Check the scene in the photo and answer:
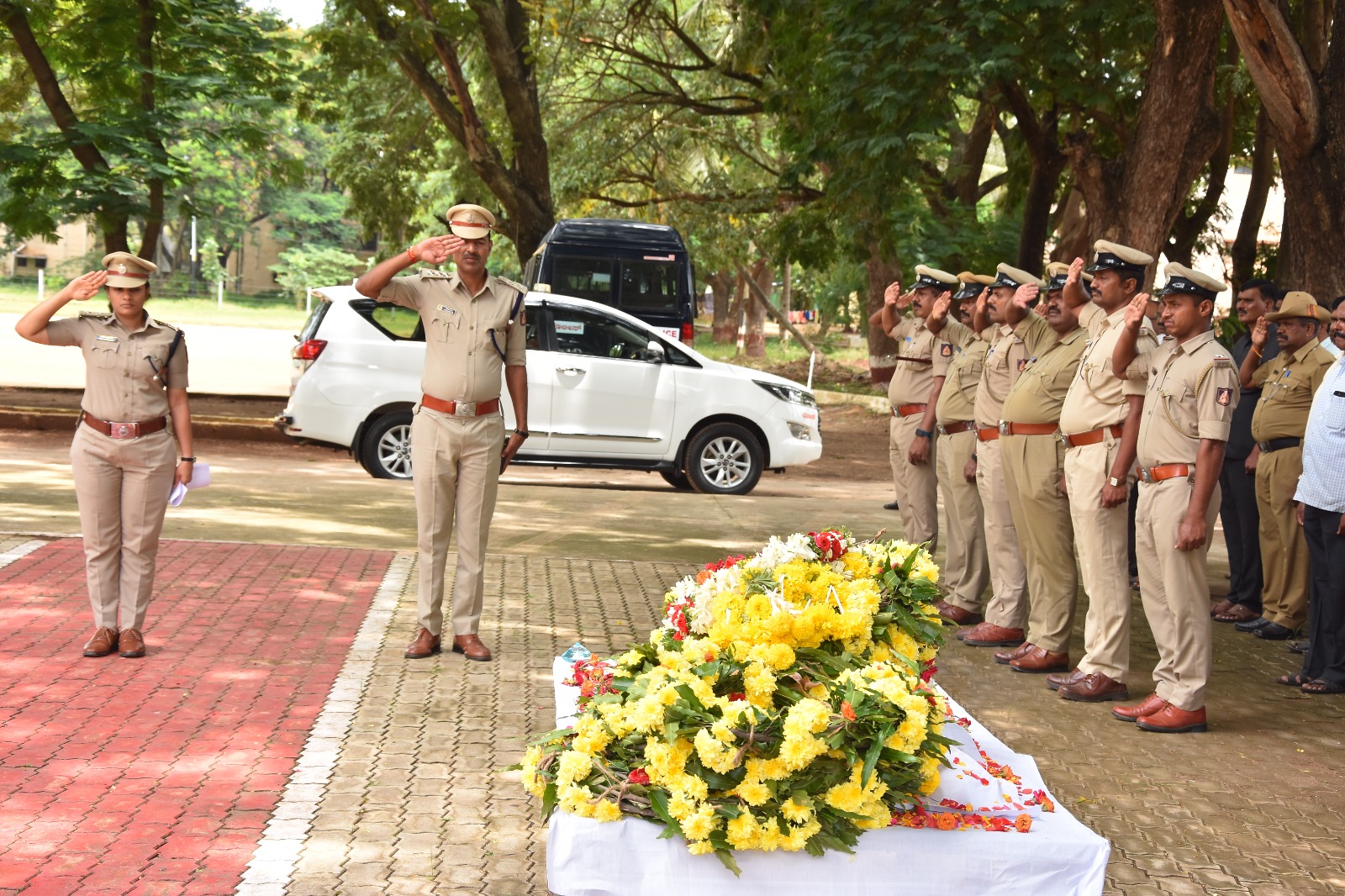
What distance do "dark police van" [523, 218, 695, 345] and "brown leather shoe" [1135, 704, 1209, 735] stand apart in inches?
592

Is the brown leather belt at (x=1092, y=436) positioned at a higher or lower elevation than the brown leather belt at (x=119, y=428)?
higher

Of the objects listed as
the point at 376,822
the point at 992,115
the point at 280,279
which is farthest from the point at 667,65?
the point at 280,279

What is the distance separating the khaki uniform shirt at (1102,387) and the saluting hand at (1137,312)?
10 centimetres

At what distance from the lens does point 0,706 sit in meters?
6.00

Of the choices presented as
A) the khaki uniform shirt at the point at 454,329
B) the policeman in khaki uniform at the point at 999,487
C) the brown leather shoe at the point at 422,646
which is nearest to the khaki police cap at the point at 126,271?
the khaki uniform shirt at the point at 454,329

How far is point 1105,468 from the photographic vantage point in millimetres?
6914

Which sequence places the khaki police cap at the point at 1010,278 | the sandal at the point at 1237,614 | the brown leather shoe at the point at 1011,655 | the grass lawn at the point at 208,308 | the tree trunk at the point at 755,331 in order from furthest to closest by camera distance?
the grass lawn at the point at 208,308 < the tree trunk at the point at 755,331 < the sandal at the point at 1237,614 < the khaki police cap at the point at 1010,278 < the brown leather shoe at the point at 1011,655

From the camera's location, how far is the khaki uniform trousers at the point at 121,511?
6.73 metres

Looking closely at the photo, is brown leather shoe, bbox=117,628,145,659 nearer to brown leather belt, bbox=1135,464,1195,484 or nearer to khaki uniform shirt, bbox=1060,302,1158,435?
khaki uniform shirt, bbox=1060,302,1158,435

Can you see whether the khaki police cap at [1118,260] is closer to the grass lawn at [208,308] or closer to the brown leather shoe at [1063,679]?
the brown leather shoe at [1063,679]

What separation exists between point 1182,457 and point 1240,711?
4.89ft

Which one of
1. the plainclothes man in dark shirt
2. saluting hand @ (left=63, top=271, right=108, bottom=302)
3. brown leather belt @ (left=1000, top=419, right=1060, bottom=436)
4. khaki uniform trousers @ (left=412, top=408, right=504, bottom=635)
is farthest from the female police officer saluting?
the plainclothes man in dark shirt

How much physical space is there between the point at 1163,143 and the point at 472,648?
9.49 meters

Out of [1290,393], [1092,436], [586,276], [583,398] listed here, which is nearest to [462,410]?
[1092,436]
